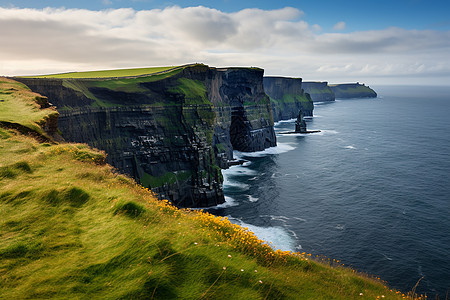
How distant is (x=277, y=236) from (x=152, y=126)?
33361 millimetres

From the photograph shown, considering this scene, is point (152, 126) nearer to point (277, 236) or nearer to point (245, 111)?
point (277, 236)

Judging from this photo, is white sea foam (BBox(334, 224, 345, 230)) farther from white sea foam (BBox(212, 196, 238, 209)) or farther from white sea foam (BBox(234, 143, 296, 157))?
white sea foam (BBox(234, 143, 296, 157))

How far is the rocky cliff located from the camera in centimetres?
4966

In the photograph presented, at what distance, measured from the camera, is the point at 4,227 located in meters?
9.35

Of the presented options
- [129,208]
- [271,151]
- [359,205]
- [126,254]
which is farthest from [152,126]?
[271,151]

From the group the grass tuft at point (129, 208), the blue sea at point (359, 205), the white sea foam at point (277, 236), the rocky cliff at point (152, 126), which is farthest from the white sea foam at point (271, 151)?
the grass tuft at point (129, 208)

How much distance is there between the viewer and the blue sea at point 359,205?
3675cm

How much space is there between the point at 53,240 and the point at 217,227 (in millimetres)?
5726

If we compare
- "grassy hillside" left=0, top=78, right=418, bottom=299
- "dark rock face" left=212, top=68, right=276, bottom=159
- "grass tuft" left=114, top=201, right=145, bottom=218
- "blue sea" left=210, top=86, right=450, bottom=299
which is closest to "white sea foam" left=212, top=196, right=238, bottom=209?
"blue sea" left=210, top=86, right=450, bottom=299

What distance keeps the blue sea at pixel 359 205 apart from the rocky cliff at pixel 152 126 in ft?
28.2

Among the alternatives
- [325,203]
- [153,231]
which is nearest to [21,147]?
[153,231]

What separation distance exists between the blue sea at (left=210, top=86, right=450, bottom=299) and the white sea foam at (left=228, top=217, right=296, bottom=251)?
151 mm

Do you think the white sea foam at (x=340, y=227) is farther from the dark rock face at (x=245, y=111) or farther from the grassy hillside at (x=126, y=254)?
the dark rock face at (x=245, y=111)

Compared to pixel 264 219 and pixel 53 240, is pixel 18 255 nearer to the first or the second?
pixel 53 240
